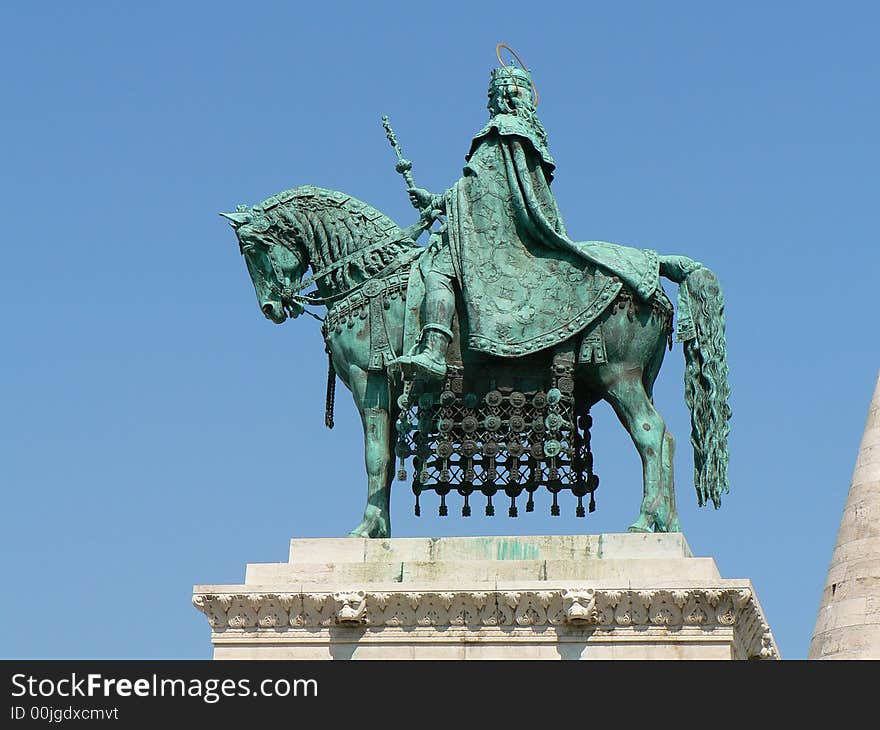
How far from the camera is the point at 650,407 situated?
25578mm

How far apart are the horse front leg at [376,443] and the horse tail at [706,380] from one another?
3.44 m

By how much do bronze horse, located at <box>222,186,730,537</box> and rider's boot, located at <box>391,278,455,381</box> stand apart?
16.2 inches

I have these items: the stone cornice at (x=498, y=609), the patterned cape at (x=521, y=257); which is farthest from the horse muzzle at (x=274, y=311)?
the stone cornice at (x=498, y=609)

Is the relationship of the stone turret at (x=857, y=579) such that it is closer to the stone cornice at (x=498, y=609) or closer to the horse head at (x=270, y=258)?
the stone cornice at (x=498, y=609)

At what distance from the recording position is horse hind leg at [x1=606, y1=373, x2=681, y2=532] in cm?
2512

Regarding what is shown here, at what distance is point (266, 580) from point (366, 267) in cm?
394

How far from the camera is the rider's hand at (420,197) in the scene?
26.8 meters

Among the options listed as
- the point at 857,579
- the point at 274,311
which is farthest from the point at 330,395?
the point at 857,579

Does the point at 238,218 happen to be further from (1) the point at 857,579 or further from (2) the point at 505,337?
(1) the point at 857,579

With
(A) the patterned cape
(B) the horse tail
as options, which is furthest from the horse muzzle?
(B) the horse tail

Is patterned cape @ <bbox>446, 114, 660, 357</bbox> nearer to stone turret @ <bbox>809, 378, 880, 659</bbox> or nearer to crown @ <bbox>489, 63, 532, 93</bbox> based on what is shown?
crown @ <bbox>489, 63, 532, 93</bbox>

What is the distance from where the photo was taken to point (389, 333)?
26.0 metres
